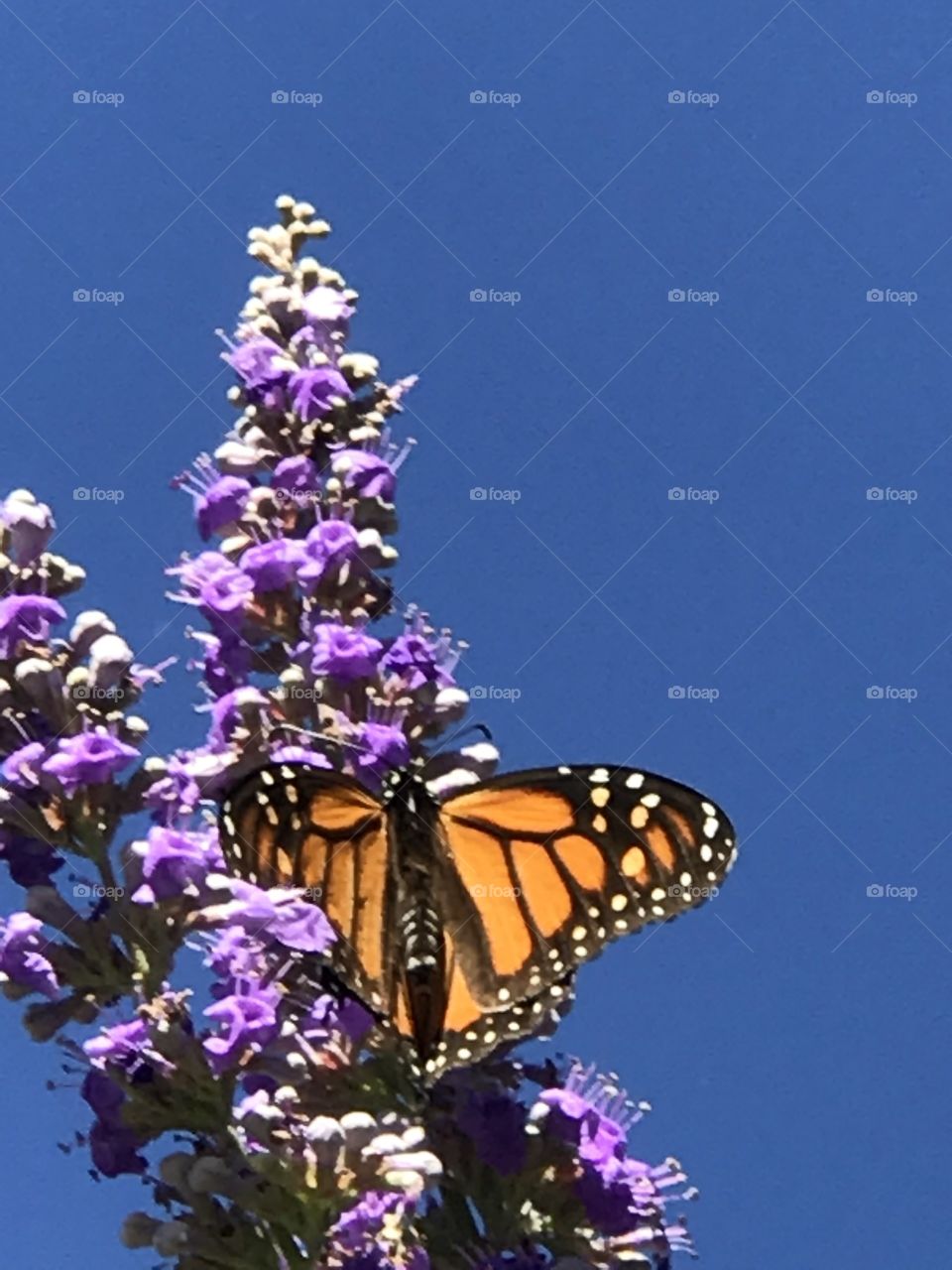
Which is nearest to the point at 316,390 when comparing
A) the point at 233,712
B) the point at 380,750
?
the point at 233,712

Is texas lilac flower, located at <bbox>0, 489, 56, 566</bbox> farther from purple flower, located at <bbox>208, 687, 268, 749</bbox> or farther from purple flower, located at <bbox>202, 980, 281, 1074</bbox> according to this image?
purple flower, located at <bbox>202, 980, 281, 1074</bbox>

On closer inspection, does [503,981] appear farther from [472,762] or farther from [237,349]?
[237,349]

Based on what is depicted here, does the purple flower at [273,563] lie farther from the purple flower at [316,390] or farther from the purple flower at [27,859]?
the purple flower at [27,859]

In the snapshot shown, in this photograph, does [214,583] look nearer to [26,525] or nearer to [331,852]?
[26,525]

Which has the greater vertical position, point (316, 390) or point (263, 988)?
point (316, 390)

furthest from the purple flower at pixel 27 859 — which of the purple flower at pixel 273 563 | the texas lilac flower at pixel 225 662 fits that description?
the purple flower at pixel 273 563

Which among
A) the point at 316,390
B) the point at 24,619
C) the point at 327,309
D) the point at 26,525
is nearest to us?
the point at 24,619

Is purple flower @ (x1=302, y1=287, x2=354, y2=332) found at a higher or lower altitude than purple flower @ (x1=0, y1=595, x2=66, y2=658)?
higher

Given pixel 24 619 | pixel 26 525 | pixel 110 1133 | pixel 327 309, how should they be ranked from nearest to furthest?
pixel 110 1133, pixel 24 619, pixel 26 525, pixel 327 309

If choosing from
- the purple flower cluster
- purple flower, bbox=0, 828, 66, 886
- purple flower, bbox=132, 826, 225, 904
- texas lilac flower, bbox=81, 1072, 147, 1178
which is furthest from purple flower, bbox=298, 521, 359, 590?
texas lilac flower, bbox=81, 1072, 147, 1178
